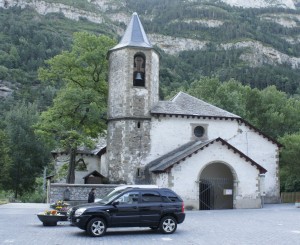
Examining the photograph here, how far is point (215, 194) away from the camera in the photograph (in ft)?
108

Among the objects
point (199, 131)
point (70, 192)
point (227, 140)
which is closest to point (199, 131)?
point (199, 131)

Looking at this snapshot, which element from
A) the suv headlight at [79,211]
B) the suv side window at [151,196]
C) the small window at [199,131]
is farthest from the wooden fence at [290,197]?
the suv headlight at [79,211]

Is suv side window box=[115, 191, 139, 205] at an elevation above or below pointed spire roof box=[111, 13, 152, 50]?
below

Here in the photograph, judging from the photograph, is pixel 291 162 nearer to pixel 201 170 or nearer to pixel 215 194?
pixel 215 194

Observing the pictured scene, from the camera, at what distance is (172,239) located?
48.5ft

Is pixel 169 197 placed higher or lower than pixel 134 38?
lower

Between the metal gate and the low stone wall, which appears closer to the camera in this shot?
the low stone wall

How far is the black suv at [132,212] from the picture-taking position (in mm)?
15297

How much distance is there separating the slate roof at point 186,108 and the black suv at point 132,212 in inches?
655

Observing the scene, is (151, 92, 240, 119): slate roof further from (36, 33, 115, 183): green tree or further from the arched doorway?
(36, 33, 115, 183): green tree

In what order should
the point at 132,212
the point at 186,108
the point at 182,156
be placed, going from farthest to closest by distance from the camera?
the point at 186,108
the point at 182,156
the point at 132,212

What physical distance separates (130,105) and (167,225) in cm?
1713

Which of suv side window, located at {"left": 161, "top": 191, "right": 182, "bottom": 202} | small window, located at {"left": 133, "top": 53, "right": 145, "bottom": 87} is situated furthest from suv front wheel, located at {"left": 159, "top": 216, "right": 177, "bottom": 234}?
small window, located at {"left": 133, "top": 53, "right": 145, "bottom": 87}

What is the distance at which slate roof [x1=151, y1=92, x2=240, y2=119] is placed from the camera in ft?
110
